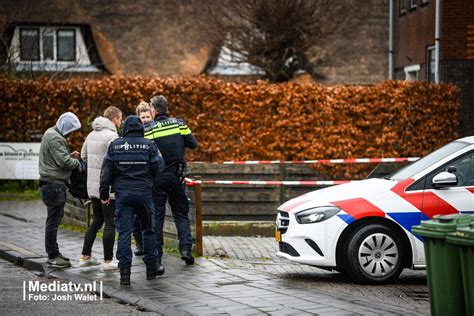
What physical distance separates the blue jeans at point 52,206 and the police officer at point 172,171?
1.15 m

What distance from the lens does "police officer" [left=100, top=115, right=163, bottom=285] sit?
427 inches

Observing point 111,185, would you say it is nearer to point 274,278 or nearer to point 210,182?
point 274,278

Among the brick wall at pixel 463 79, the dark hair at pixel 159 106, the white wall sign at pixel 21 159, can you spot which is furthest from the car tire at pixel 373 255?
the brick wall at pixel 463 79

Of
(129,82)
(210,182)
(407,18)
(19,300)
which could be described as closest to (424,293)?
(19,300)

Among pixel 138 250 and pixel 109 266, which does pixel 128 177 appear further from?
pixel 138 250

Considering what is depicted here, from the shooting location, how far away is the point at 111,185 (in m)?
11.1

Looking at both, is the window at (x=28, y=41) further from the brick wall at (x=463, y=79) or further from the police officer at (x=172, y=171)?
the police officer at (x=172, y=171)

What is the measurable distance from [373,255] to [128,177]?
2.91 m

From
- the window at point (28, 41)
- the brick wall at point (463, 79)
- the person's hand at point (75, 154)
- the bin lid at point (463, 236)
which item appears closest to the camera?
the bin lid at point (463, 236)

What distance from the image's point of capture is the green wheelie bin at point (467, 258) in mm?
7746

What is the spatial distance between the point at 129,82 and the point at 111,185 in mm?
10264

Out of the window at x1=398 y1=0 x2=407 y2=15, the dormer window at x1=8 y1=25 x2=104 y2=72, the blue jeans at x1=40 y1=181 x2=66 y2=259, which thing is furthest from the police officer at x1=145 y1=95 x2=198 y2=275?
the dormer window at x1=8 y1=25 x2=104 y2=72

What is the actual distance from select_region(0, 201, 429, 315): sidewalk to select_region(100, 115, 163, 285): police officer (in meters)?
0.54

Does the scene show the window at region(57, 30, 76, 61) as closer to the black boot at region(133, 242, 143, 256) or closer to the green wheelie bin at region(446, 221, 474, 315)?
the black boot at region(133, 242, 143, 256)
